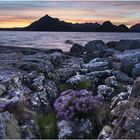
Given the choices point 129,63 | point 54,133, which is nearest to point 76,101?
point 54,133

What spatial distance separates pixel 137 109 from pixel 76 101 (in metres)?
3.15

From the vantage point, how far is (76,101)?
11883 mm

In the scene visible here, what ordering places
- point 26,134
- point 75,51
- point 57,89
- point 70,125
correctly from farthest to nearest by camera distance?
1. point 75,51
2. point 57,89
3. point 70,125
4. point 26,134

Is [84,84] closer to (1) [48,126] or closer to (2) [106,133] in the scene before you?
(1) [48,126]

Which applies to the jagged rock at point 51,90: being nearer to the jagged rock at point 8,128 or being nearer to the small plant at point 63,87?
the small plant at point 63,87

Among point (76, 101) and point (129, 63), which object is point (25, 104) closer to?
point (76, 101)

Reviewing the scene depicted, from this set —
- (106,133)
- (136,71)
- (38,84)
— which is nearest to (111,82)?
(38,84)

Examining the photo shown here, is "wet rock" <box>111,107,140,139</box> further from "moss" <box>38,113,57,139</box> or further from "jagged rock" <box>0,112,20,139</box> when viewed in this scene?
"moss" <box>38,113,57,139</box>

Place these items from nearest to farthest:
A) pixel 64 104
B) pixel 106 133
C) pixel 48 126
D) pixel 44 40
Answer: pixel 106 133, pixel 48 126, pixel 64 104, pixel 44 40

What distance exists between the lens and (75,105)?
38.5ft

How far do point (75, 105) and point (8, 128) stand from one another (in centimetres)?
272

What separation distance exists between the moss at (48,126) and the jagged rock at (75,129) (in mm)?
243

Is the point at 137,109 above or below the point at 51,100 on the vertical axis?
above

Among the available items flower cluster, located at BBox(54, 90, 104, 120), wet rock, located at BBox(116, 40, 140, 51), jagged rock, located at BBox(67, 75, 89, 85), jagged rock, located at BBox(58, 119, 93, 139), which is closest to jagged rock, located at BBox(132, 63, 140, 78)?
jagged rock, located at BBox(67, 75, 89, 85)
